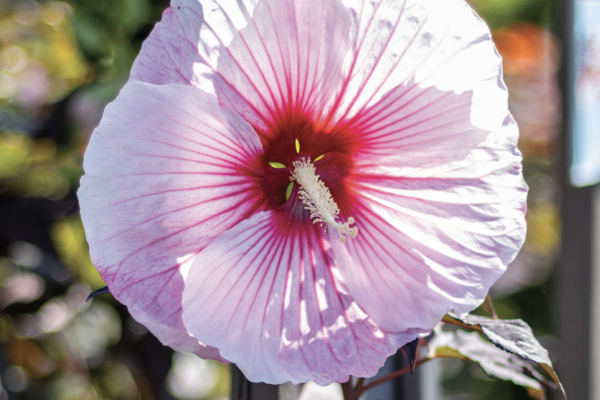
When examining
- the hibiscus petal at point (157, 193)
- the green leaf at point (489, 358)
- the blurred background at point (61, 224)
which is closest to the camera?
the hibiscus petal at point (157, 193)

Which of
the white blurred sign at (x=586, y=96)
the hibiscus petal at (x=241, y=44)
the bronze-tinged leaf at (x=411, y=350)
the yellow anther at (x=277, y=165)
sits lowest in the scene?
the bronze-tinged leaf at (x=411, y=350)

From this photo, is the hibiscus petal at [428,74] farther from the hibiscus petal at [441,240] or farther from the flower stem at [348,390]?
the flower stem at [348,390]

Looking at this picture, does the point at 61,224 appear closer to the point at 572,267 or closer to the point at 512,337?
the point at 512,337

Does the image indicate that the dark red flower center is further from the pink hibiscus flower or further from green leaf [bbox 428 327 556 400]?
green leaf [bbox 428 327 556 400]

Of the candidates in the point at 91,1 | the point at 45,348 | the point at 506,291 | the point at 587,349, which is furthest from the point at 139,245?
the point at 506,291

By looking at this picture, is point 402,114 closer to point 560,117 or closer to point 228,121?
point 228,121

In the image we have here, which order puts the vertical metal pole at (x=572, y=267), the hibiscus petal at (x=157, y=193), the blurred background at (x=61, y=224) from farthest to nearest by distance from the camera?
the vertical metal pole at (x=572, y=267)
the blurred background at (x=61, y=224)
the hibiscus petal at (x=157, y=193)

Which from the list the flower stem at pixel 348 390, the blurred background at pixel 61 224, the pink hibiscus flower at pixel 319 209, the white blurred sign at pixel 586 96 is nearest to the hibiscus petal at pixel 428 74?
the pink hibiscus flower at pixel 319 209

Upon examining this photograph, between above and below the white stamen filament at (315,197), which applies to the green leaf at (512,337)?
above
